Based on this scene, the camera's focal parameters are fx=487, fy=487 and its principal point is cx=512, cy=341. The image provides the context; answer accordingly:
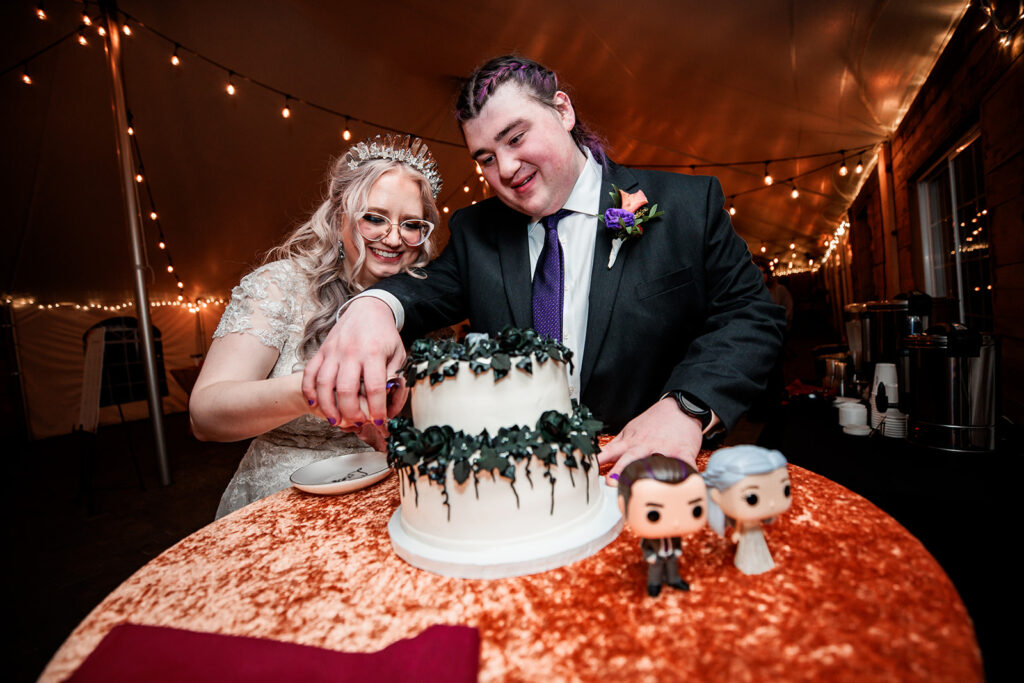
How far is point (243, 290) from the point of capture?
1778 mm

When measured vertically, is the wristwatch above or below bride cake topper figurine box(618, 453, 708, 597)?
above

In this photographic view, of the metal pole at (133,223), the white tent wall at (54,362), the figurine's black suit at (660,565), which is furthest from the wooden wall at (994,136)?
the white tent wall at (54,362)

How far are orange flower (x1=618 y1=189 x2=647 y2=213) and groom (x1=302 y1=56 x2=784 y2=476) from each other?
1 cm

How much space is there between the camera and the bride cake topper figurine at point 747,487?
688 millimetres

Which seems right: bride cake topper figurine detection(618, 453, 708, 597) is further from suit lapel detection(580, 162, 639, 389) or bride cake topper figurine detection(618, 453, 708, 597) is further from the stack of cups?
the stack of cups

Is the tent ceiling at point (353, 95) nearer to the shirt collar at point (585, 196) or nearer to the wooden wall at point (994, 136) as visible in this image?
the wooden wall at point (994, 136)

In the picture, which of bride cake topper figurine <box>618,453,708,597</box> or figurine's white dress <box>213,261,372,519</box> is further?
figurine's white dress <box>213,261,372,519</box>

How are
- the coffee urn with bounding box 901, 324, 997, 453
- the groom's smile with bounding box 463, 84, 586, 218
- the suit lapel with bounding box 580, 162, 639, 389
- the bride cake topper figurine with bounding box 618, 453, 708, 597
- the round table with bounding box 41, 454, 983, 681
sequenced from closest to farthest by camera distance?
the round table with bounding box 41, 454, 983, 681, the bride cake topper figurine with bounding box 618, 453, 708, 597, the groom's smile with bounding box 463, 84, 586, 218, the suit lapel with bounding box 580, 162, 639, 389, the coffee urn with bounding box 901, 324, 997, 453

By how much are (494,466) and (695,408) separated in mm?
595

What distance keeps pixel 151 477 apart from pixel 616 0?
6532 millimetres

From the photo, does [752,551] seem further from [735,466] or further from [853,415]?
[853,415]

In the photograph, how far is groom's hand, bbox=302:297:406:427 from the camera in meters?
1.04

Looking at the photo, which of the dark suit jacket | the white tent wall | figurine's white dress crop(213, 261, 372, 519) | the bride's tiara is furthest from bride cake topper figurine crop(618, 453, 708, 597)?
the white tent wall

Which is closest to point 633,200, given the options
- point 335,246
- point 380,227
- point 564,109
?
point 564,109
